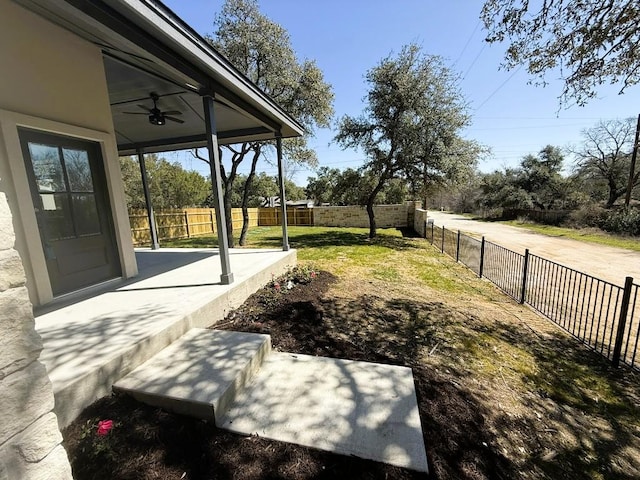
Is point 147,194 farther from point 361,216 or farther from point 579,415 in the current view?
point 361,216

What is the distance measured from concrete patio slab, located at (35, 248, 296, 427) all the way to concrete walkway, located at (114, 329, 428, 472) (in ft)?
0.57

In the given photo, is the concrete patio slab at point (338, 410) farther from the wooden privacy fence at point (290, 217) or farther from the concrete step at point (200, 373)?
the wooden privacy fence at point (290, 217)

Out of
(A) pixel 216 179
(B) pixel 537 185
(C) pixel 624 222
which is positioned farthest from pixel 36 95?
(B) pixel 537 185

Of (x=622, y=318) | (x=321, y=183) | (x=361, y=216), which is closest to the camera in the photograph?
(x=622, y=318)

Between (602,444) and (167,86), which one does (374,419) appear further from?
(167,86)

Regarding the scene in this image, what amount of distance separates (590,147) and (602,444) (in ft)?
86.4

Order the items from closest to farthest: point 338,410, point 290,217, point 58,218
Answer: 1. point 338,410
2. point 58,218
3. point 290,217

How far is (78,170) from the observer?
3.54 metres

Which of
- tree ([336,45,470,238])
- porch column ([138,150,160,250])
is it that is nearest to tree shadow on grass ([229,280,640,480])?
porch column ([138,150,160,250])

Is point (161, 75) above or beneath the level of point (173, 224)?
above

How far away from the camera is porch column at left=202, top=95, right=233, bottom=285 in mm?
3638

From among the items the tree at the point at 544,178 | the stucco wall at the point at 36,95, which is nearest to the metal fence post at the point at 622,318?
the stucco wall at the point at 36,95

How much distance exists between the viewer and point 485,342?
353 centimetres

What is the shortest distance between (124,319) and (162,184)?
1685 cm
